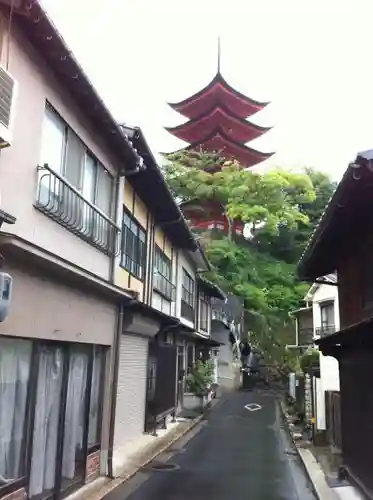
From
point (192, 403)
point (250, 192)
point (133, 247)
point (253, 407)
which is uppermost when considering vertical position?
point (250, 192)

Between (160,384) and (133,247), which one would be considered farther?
(160,384)

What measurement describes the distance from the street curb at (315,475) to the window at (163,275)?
249 inches

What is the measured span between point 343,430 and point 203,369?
1454 cm

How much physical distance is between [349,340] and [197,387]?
52.9ft

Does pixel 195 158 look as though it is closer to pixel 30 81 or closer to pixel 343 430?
pixel 343 430

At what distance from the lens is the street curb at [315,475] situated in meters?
9.85

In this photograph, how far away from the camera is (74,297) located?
29.0 ft

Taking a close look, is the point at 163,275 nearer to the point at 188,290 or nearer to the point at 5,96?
the point at 188,290

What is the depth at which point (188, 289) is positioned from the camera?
24.7 m

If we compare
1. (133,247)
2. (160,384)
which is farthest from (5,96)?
(160,384)

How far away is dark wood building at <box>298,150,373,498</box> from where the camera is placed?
7492 mm

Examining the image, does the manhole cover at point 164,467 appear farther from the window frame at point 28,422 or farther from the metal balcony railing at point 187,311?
the metal balcony railing at point 187,311

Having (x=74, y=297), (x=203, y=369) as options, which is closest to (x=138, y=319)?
(x=74, y=297)

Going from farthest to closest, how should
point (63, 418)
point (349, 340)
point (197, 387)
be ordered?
point (197, 387), point (349, 340), point (63, 418)
